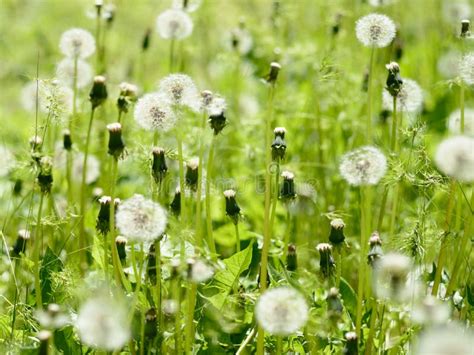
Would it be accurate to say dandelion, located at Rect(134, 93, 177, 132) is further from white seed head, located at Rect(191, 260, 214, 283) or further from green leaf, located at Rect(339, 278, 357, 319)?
green leaf, located at Rect(339, 278, 357, 319)

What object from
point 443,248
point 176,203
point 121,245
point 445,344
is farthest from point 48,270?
point 445,344

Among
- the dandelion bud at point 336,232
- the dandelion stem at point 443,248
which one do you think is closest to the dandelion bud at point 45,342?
the dandelion bud at point 336,232

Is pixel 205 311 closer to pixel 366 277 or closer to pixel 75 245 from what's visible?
pixel 366 277

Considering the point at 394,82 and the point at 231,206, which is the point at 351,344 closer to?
the point at 231,206

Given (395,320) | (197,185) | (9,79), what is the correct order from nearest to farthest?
(197,185) < (395,320) < (9,79)

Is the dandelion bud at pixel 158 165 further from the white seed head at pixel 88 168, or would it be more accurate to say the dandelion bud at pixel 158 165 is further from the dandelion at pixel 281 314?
the white seed head at pixel 88 168

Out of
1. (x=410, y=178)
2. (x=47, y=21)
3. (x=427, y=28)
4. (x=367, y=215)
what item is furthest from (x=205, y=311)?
(x=47, y=21)

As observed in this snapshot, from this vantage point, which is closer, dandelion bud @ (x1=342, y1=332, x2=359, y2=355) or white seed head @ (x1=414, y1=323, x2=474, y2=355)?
white seed head @ (x1=414, y1=323, x2=474, y2=355)

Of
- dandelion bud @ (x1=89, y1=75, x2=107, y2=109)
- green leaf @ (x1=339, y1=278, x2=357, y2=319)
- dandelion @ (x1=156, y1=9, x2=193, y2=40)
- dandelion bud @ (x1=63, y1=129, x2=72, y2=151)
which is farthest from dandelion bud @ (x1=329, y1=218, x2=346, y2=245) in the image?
dandelion @ (x1=156, y1=9, x2=193, y2=40)
